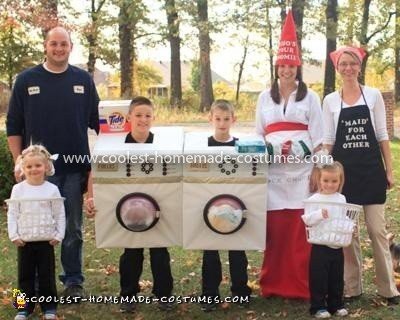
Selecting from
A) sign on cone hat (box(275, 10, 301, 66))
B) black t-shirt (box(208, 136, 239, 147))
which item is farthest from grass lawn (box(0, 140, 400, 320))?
sign on cone hat (box(275, 10, 301, 66))

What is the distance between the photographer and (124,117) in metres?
4.23

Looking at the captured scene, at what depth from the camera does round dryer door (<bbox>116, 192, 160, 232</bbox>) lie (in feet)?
13.0

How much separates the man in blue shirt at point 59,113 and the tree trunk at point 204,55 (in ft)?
67.5

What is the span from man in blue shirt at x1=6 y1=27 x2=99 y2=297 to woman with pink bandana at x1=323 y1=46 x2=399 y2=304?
183cm

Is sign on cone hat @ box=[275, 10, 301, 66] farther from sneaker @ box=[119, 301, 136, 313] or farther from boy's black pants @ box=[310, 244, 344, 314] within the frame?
sneaker @ box=[119, 301, 136, 313]

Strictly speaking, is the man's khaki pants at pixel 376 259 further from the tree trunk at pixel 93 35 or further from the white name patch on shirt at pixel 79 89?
the tree trunk at pixel 93 35

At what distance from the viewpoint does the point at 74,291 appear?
4.55 m

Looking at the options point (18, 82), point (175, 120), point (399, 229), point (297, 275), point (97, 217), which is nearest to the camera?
point (97, 217)

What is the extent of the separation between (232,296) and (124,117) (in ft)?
5.20

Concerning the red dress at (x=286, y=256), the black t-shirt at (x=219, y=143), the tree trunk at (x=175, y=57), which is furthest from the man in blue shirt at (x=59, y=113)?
the tree trunk at (x=175, y=57)

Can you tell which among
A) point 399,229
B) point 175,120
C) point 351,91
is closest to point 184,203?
point 351,91

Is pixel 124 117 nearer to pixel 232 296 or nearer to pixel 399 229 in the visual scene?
pixel 232 296

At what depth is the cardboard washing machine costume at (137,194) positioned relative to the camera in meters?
3.95

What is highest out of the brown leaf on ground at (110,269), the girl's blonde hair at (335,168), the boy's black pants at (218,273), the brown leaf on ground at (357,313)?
the girl's blonde hair at (335,168)
